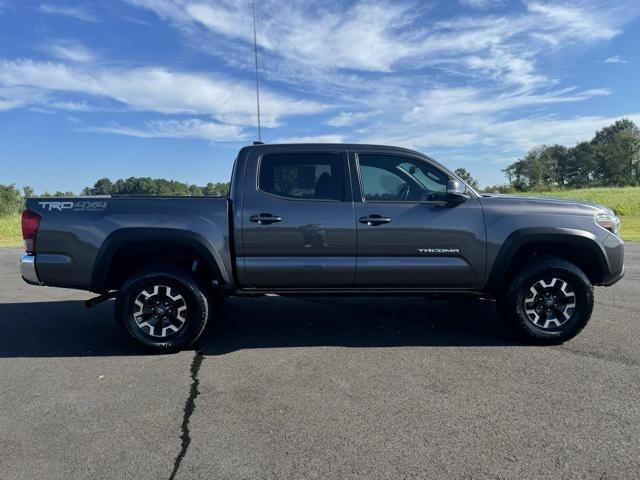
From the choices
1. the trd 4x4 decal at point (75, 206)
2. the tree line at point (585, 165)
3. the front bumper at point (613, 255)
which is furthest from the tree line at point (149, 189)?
the tree line at point (585, 165)

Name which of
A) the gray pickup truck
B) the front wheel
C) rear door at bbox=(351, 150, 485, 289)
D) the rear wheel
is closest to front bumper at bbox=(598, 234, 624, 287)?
the gray pickup truck

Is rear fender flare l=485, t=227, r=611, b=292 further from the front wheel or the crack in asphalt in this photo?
the crack in asphalt

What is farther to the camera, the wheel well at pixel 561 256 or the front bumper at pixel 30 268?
the wheel well at pixel 561 256

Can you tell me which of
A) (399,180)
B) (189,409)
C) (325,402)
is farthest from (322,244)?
(189,409)

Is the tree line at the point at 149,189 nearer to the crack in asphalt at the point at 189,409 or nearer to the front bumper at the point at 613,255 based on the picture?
the crack in asphalt at the point at 189,409

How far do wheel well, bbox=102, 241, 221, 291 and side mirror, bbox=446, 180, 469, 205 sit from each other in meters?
2.35

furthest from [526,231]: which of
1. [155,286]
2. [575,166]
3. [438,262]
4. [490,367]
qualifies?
[575,166]

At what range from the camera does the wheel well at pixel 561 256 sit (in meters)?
4.75

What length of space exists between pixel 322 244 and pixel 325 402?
1600 millimetres

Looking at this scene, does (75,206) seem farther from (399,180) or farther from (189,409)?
(399,180)

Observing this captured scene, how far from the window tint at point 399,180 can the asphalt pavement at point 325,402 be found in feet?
4.79

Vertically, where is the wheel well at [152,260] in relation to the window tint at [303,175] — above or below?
below

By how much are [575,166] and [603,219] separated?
372ft

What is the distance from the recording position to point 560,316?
15.3 feet
